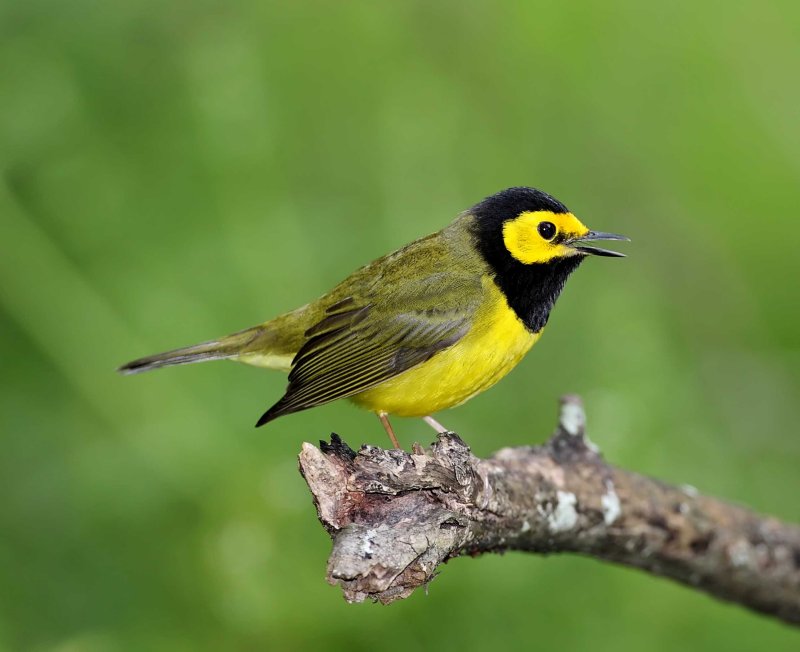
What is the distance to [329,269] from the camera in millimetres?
6145

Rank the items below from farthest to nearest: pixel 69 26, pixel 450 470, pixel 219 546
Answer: pixel 69 26 → pixel 219 546 → pixel 450 470

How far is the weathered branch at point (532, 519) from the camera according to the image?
297cm

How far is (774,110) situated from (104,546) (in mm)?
4964

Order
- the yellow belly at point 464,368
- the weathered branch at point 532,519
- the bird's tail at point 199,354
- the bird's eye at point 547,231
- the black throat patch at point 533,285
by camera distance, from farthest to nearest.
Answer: the bird's tail at point 199,354, the bird's eye at point 547,231, the black throat patch at point 533,285, the yellow belly at point 464,368, the weathered branch at point 532,519

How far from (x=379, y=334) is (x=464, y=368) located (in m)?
0.44

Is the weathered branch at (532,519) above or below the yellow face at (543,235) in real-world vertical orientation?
below

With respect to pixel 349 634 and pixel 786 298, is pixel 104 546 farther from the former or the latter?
pixel 786 298

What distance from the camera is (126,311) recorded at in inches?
219

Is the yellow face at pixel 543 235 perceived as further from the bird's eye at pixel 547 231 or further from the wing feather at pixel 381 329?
the wing feather at pixel 381 329

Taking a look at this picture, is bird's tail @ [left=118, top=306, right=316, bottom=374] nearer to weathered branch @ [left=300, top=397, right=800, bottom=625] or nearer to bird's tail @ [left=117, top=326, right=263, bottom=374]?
bird's tail @ [left=117, top=326, right=263, bottom=374]

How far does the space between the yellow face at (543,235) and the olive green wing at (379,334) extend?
0.76 ft

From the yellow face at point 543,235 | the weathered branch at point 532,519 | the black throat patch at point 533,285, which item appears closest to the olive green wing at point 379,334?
the black throat patch at point 533,285

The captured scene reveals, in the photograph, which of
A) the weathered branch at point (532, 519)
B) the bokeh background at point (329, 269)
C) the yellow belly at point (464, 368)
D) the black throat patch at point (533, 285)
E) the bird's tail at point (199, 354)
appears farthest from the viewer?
the bokeh background at point (329, 269)

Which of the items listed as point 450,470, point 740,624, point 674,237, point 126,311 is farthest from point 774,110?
point 450,470
